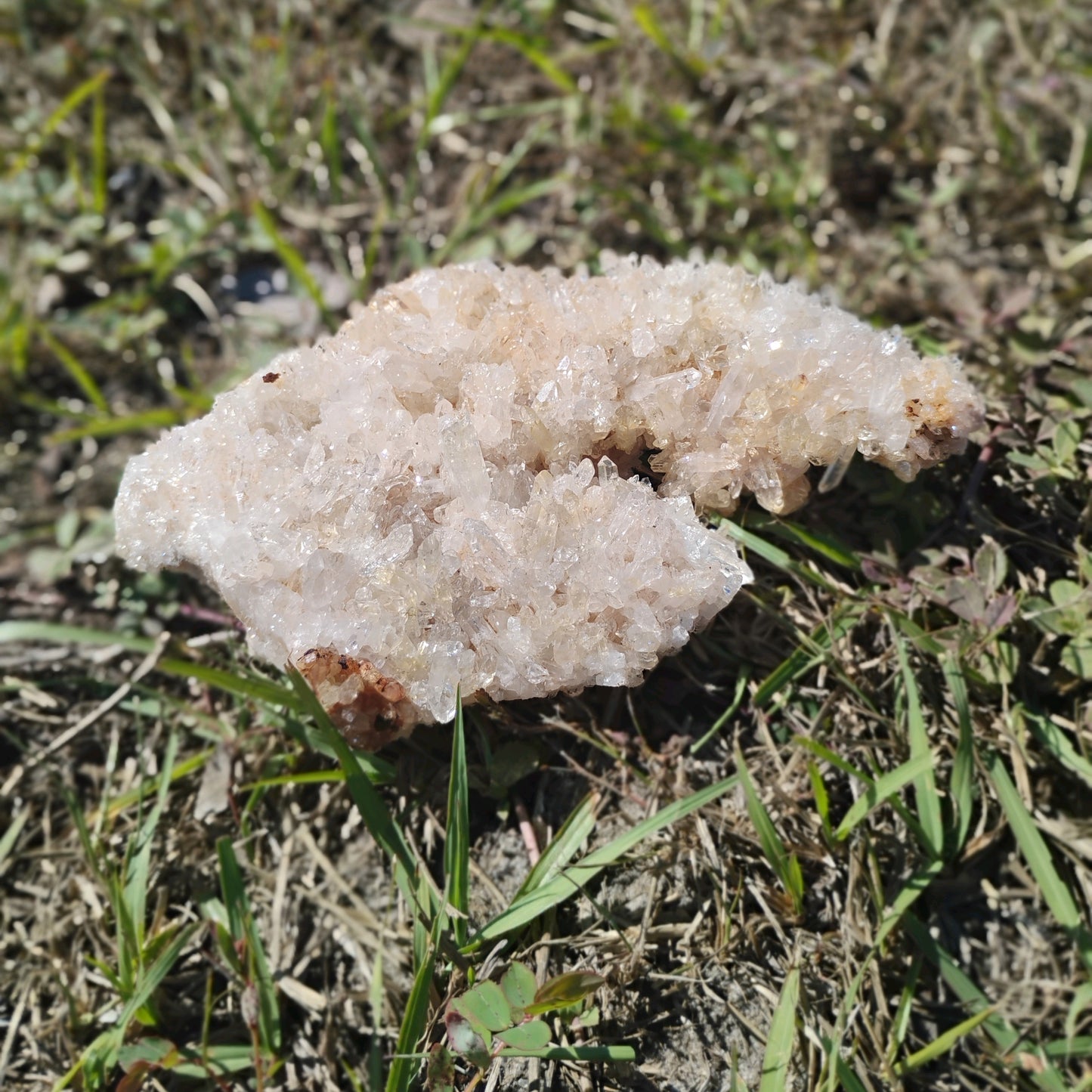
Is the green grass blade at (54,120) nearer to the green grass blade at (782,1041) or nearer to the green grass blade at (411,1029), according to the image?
the green grass blade at (411,1029)

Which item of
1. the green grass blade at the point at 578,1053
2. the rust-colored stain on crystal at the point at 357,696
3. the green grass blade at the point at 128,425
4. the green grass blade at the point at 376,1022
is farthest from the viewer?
the green grass blade at the point at 128,425

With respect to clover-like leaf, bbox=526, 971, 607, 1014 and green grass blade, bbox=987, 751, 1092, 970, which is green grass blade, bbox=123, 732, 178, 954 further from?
green grass blade, bbox=987, 751, 1092, 970

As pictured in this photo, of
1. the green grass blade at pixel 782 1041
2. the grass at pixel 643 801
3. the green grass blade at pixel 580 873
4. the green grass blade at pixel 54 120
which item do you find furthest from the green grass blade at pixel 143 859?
the green grass blade at pixel 54 120

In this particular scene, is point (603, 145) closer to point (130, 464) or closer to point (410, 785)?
point (130, 464)

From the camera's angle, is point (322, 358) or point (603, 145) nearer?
point (322, 358)

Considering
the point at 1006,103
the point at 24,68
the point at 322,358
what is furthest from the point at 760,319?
the point at 24,68

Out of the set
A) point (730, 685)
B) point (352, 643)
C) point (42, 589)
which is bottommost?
point (42, 589)

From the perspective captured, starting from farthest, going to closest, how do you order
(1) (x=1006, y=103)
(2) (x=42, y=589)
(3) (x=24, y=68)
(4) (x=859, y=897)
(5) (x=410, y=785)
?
1. (3) (x=24, y=68)
2. (1) (x=1006, y=103)
3. (2) (x=42, y=589)
4. (5) (x=410, y=785)
5. (4) (x=859, y=897)
